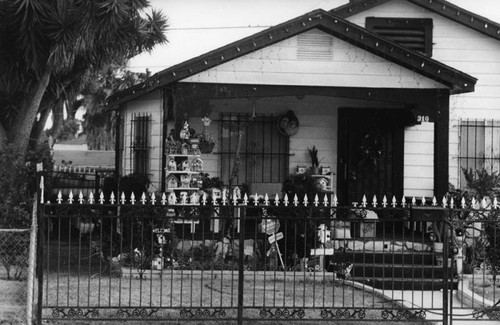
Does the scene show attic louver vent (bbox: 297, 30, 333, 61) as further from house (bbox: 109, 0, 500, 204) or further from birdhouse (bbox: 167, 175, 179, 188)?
birdhouse (bbox: 167, 175, 179, 188)

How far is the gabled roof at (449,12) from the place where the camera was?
1509 cm

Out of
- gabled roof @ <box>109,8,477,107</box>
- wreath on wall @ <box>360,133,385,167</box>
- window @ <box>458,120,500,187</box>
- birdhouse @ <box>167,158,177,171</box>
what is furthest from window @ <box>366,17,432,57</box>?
birdhouse @ <box>167,158,177,171</box>

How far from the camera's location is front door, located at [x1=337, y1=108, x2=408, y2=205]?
15.0 meters

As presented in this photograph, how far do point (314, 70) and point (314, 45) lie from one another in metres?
0.41

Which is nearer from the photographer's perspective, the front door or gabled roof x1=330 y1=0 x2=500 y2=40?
the front door

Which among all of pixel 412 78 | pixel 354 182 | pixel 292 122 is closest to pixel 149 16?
pixel 292 122

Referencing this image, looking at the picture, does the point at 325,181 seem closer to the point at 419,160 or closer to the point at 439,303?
the point at 419,160

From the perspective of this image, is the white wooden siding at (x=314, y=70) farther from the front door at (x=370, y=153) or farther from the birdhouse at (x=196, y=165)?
the front door at (x=370, y=153)

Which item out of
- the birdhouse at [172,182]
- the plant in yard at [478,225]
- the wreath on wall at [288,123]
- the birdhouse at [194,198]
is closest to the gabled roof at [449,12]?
the wreath on wall at [288,123]

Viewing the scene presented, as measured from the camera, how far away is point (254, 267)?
925cm

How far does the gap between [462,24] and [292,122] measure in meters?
4.08

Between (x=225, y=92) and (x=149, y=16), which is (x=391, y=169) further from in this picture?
(x=149, y=16)

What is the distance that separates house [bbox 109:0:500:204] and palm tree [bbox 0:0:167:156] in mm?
1263

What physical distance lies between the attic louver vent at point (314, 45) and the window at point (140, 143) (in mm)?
3391
